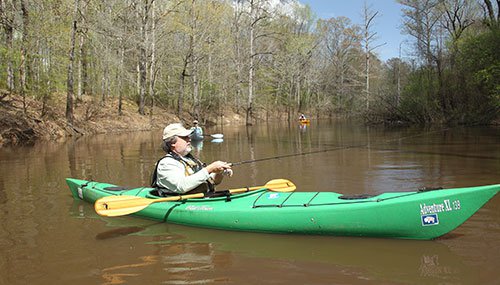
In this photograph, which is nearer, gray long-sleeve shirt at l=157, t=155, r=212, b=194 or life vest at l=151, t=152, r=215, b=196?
gray long-sleeve shirt at l=157, t=155, r=212, b=194

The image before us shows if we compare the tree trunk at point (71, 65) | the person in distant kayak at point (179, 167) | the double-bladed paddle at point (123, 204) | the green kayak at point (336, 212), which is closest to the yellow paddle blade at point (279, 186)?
the green kayak at point (336, 212)

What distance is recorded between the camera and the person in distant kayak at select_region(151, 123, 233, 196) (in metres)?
4.60

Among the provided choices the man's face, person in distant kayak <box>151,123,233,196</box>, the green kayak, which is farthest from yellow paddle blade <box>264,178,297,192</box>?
the man's face

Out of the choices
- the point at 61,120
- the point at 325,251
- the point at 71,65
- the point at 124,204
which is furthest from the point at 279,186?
the point at 61,120

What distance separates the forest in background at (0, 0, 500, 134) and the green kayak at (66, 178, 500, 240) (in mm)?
11429

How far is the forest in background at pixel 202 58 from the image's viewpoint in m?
17.0

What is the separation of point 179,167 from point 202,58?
22850 millimetres

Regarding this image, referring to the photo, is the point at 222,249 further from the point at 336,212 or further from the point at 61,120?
the point at 61,120

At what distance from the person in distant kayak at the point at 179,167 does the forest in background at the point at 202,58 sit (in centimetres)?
1083

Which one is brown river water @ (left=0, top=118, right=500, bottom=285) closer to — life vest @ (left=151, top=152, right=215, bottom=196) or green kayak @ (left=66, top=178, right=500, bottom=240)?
green kayak @ (left=66, top=178, right=500, bottom=240)

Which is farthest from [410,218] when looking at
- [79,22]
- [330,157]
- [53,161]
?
[79,22]

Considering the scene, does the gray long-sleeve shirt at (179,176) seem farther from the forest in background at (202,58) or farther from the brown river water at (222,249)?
the forest in background at (202,58)

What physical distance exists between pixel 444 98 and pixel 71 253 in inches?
855

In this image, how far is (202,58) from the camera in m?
26.7
